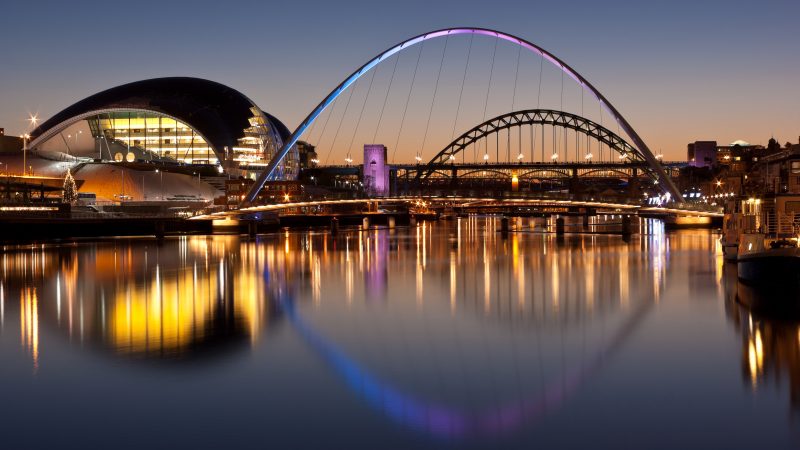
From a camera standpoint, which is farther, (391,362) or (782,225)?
(782,225)

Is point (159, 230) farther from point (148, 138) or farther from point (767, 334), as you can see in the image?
point (767, 334)

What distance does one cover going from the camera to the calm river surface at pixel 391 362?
14.7m

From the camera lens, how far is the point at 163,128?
122 metres

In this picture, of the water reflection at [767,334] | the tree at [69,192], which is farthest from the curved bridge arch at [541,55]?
the water reflection at [767,334]

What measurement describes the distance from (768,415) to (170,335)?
48.3 ft

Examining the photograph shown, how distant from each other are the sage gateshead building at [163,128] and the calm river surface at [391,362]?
259ft

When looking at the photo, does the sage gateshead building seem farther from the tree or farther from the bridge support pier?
the bridge support pier

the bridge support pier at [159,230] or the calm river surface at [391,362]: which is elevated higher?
the bridge support pier at [159,230]

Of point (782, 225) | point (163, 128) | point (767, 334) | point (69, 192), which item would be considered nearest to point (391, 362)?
point (767, 334)

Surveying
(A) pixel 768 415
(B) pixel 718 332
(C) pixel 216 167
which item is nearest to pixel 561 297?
(B) pixel 718 332

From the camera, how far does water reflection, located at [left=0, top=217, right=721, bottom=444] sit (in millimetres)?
18031

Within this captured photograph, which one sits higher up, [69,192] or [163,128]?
[163,128]

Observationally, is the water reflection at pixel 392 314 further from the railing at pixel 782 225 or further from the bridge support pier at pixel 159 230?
the bridge support pier at pixel 159 230

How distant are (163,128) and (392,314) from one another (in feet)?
326
